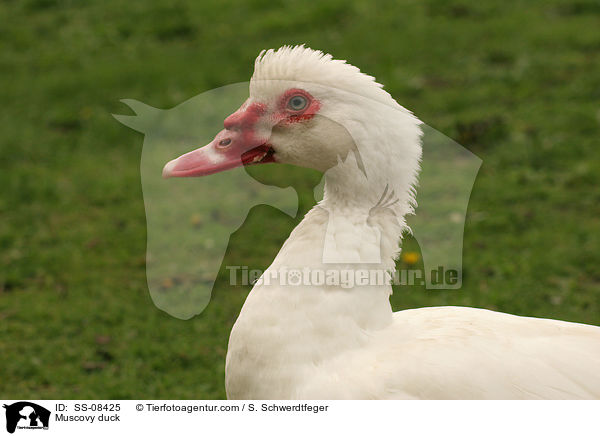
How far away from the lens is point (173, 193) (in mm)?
6262

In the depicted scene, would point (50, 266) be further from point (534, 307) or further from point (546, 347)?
point (546, 347)

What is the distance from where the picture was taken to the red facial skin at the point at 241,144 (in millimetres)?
2924

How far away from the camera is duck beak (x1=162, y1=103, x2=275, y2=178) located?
2.98 metres

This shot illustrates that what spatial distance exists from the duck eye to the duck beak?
16 centimetres

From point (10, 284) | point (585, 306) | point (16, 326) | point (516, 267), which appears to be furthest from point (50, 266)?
point (585, 306)

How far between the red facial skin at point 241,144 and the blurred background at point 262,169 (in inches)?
67.5

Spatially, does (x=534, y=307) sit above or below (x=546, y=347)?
above

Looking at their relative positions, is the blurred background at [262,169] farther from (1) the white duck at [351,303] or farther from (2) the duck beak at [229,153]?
A: (2) the duck beak at [229,153]

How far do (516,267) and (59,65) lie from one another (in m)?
5.82

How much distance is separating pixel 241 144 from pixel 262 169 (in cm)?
367
